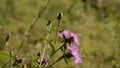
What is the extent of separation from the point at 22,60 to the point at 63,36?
10.2 inches

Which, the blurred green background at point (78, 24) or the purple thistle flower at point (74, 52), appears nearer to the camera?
the purple thistle flower at point (74, 52)

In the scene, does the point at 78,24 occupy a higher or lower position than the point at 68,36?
lower

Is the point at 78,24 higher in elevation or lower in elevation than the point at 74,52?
lower

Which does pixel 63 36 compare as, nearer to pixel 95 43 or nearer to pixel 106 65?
pixel 106 65

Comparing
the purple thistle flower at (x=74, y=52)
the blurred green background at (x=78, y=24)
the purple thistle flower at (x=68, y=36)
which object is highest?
the purple thistle flower at (x=68, y=36)

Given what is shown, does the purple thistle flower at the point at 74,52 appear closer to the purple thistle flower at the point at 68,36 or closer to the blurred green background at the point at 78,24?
the purple thistle flower at the point at 68,36

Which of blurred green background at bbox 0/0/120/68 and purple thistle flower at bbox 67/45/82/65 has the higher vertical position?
purple thistle flower at bbox 67/45/82/65

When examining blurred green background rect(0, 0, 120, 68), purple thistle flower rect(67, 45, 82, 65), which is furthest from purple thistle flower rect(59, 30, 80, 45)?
blurred green background rect(0, 0, 120, 68)

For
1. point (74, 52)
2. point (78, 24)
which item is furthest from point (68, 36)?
point (78, 24)

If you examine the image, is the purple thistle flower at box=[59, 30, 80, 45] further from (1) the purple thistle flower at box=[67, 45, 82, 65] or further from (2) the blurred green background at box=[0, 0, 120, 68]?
(2) the blurred green background at box=[0, 0, 120, 68]

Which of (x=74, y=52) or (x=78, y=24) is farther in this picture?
(x=78, y=24)

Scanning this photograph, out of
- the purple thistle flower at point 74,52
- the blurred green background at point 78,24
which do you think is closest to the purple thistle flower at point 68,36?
the purple thistle flower at point 74,52

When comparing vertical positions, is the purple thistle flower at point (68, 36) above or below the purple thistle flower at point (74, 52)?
above

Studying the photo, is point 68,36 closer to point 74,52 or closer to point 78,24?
point 74,52
